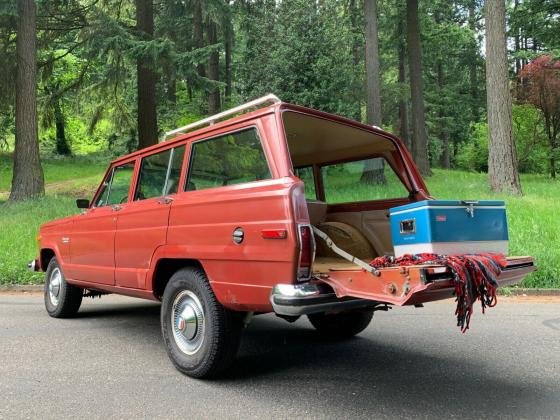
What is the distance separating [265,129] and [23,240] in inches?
381

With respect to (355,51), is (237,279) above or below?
→ below

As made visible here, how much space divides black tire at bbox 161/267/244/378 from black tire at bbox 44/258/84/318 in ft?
8.70

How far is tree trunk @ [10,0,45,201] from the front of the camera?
1631 cm

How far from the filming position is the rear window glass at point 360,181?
5.43 m

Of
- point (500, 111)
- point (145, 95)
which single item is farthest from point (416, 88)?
point (145, 95)

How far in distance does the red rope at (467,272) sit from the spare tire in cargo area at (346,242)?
4.84ft

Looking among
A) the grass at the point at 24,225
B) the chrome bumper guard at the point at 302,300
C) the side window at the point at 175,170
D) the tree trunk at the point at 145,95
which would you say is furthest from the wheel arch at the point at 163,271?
the tree trunk at the point at 145,95

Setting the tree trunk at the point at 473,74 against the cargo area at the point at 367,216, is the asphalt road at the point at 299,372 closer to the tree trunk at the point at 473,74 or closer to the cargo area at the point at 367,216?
the cargo area at the point at 367,216

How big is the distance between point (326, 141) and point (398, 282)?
7.23 feet

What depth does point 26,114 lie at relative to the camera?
1653cm

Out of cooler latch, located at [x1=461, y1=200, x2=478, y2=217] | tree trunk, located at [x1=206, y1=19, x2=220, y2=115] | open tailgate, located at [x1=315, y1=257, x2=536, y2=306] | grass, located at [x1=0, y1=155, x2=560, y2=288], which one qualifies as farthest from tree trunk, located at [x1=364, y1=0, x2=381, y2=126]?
open tailgate, located at [x1=315, y1=257, x2=536, y2=306]

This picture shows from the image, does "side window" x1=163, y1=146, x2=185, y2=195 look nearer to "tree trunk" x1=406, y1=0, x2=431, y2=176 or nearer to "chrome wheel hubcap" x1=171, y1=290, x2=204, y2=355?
"chrome wheel hubcap" x1=171, y1=290, x2=204, y2=355

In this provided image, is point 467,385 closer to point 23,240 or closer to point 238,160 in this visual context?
point 238,160

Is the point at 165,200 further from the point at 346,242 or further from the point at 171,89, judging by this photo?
the point at 171,89
